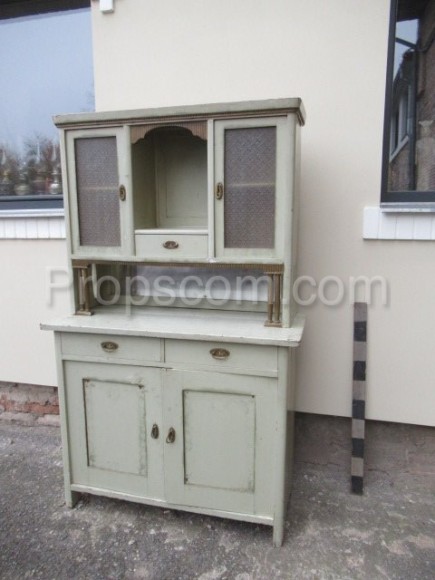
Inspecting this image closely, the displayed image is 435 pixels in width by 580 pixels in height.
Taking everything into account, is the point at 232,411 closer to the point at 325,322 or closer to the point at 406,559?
the point at 325,322

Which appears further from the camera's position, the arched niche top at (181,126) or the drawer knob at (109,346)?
the drawer knob at (109,346)

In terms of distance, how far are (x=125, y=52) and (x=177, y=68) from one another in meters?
0.33

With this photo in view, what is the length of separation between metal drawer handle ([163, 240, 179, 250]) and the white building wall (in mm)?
741

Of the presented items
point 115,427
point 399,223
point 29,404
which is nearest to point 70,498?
point 115,427

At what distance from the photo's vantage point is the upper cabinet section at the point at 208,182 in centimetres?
171

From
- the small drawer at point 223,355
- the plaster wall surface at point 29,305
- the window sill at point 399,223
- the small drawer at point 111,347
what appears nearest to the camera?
the small drawer at point 223,355

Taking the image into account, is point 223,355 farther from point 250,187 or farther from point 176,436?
point 250,187

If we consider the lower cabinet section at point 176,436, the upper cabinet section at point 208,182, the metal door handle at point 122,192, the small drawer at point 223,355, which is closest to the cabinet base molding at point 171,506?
the lower cabinet section at point 176,436

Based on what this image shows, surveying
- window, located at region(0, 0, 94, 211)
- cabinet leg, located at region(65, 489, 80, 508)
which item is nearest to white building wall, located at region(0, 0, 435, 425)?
window, located at region(0, 0, 94, 211)

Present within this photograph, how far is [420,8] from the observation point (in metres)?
2.05

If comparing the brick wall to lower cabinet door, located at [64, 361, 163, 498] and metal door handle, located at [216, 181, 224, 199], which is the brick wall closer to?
lower cabinet door, located at [64, 361, 163, 498]

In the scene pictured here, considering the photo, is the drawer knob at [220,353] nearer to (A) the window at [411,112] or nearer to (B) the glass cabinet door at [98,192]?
(B) the glass cabinet door at [98,192]

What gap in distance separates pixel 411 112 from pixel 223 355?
1.61m

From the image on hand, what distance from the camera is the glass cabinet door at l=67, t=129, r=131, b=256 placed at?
1.87 metres
